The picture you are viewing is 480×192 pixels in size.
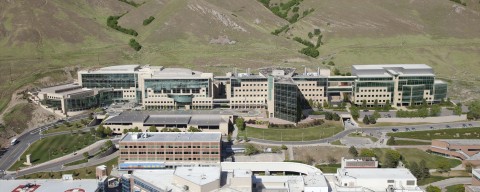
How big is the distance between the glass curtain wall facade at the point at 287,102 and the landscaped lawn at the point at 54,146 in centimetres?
3928

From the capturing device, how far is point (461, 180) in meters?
84.0

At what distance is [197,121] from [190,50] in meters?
62.6

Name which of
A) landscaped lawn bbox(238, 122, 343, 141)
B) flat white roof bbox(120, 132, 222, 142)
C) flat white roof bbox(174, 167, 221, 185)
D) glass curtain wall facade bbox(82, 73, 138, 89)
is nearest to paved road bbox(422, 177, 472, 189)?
landscaped lawn bbox(238, 122, 343, 141)

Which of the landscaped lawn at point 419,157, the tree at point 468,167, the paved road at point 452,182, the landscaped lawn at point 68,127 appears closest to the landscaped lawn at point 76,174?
the landscaped lawn at point 68,127

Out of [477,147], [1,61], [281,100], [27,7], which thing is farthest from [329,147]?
[27,7]

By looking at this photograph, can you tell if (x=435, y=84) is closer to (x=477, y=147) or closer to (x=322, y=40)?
(x=477, y=147)

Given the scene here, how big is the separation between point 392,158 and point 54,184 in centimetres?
5525

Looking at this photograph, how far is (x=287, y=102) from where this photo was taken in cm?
10819

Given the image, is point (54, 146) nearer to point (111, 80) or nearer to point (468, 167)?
point (111, 80)

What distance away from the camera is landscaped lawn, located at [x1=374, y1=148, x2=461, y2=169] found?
89.7 metres

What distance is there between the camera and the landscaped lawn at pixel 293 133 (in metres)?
101

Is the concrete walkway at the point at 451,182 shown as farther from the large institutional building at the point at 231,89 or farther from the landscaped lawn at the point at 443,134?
the large institutional building at the point at 231,89

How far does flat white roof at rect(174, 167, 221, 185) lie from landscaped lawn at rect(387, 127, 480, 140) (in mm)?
46204

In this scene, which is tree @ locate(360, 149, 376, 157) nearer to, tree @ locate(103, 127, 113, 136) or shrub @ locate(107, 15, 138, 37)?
tree @ locate(103, 127, 113, 136)
